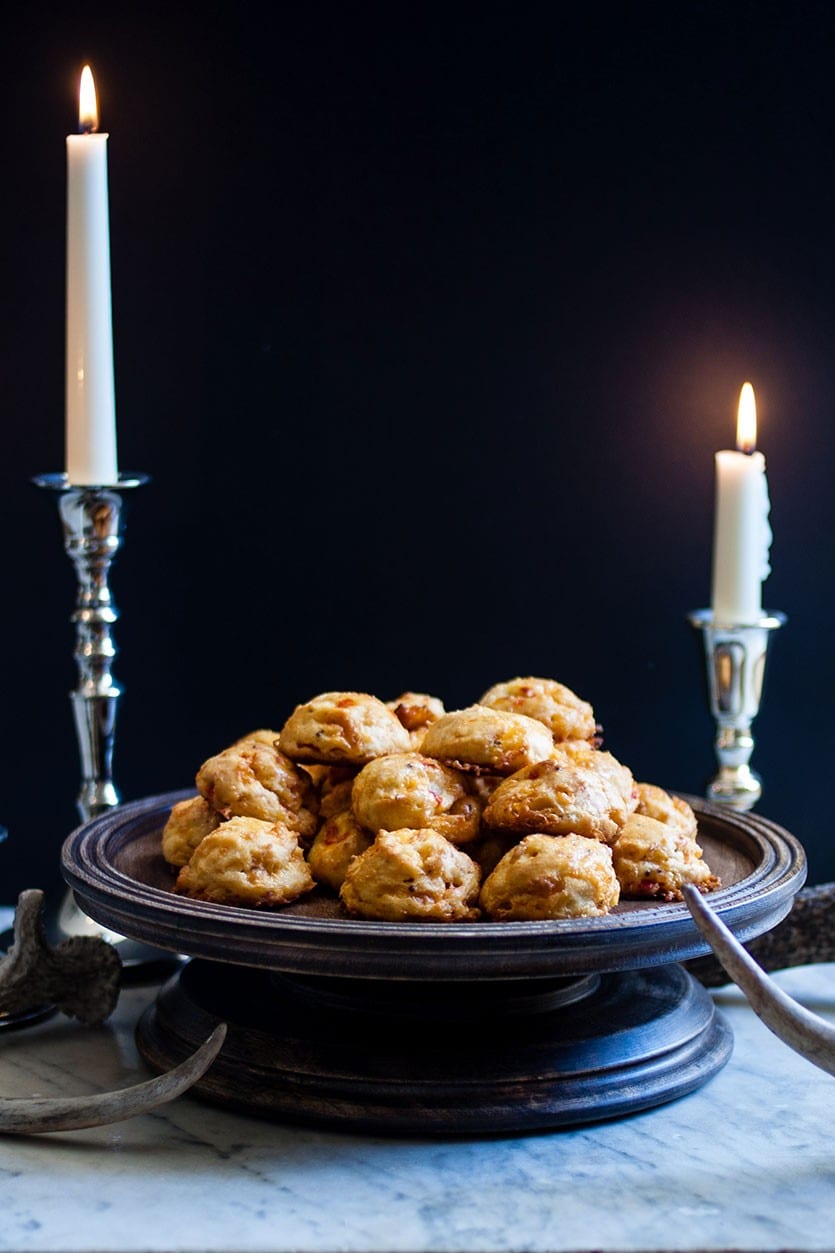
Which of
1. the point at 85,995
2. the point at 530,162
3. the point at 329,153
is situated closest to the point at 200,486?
the point at 329,153

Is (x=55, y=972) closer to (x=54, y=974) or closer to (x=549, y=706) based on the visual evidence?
(x=54, y=974)

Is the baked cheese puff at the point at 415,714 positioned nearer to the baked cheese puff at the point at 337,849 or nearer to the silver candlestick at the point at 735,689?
the baked cheese puff at the point at 337,849

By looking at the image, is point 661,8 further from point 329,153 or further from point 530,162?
point 329,153

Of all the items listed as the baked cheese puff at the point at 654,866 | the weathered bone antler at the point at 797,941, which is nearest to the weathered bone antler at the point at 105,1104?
the baked cheese puff at the point at 654,866

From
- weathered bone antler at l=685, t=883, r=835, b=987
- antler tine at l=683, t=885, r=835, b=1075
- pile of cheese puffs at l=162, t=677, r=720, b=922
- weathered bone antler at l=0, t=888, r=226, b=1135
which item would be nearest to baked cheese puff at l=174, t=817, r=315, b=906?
pile of cheese puffs at l=162, t=677, r=720, b=922

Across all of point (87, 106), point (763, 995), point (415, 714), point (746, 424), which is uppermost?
point (87, 106)

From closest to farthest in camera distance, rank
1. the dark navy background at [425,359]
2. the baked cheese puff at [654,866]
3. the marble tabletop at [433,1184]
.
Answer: the marble tabletop at [433,1184]
the baked cheese puff at [654,866]
the dark navy background at [425,359]

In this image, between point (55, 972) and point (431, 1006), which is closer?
point (431, 1006)

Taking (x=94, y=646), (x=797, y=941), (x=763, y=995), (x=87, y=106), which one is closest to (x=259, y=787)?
(x=94, y=646)
